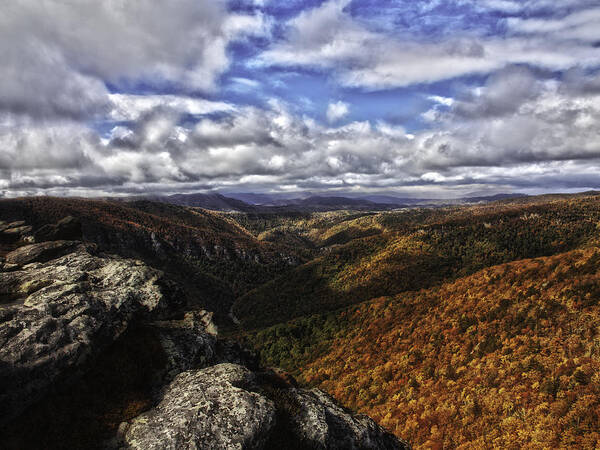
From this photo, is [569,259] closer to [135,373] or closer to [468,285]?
[468,285]

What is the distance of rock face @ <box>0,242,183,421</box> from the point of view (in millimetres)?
12398

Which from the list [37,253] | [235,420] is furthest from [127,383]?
[37,253]

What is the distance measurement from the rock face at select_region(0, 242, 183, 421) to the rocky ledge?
6 centimetres

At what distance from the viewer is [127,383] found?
15.3 m

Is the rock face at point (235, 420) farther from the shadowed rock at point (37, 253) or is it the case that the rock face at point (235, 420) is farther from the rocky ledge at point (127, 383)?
the shadowed rock at point (37, 253)

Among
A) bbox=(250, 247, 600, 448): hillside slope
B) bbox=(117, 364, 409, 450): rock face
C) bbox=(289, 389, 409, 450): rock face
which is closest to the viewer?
bbox=(117, 364, 409, 450): rock face

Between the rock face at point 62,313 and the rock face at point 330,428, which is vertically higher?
the rock face at point 62,313

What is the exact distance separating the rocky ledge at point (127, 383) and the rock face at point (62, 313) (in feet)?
0.19

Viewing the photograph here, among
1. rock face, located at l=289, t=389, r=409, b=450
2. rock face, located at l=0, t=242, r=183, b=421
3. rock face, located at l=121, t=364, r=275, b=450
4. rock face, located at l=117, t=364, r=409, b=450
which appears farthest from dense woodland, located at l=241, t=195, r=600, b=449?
rock face, located at l=0, t=242, r=183, b=421

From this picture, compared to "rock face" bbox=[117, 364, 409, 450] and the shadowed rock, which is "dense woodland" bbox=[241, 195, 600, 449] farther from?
the shadowed rock

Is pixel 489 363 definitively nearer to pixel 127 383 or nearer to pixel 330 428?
pixel 330 428

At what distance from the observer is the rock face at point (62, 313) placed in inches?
488

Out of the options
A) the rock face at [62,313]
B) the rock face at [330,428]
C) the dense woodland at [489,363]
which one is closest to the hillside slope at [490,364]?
the dense woodland at [489,363]

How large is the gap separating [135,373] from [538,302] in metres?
68.4
